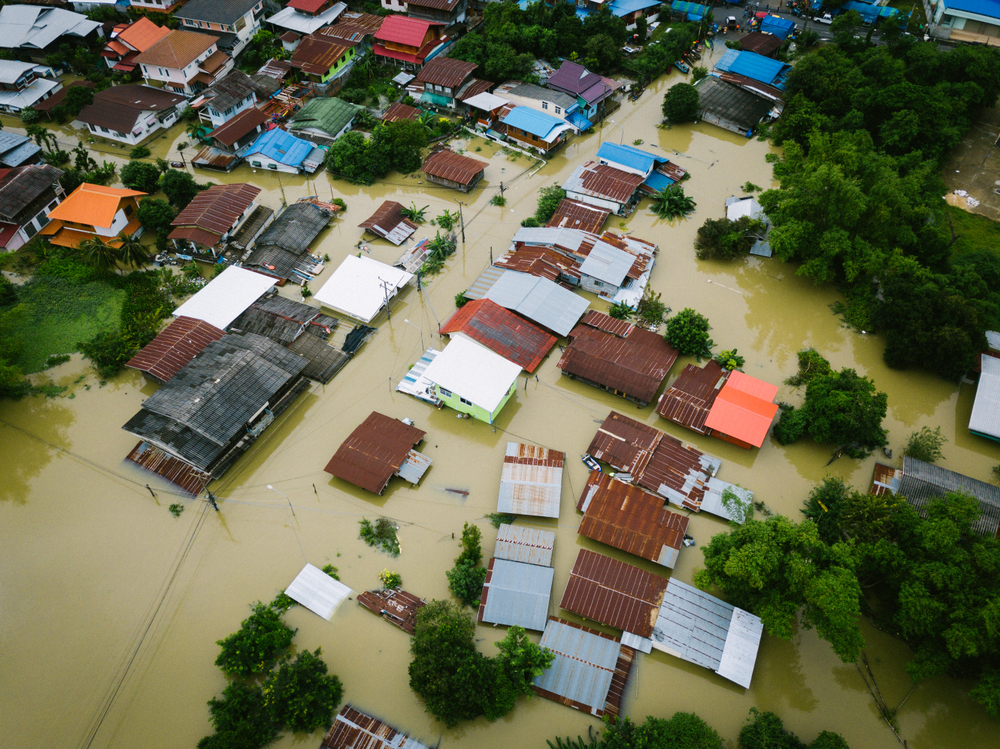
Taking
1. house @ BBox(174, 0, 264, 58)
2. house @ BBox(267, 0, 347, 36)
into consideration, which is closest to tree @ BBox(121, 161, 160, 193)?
house @ BBox(174, 0, 264, 58)

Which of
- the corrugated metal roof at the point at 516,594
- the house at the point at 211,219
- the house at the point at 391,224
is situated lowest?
the corrugated metal roof at the point at 516,594

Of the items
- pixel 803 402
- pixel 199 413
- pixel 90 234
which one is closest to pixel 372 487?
pixel 199 413

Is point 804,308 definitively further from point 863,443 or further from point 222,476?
point 222,476

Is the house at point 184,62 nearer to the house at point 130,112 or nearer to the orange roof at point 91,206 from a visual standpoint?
the house at point 130,112

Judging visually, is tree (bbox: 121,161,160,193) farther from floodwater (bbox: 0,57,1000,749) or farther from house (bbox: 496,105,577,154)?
house (bbox: 496,105,577,154)

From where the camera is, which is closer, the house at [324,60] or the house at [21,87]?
the house at [21,87]

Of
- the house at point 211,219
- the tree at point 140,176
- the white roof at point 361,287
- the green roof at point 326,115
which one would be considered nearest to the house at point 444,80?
the green roof at point 326,115


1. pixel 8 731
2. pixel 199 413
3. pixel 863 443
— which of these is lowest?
pixel 8 731
